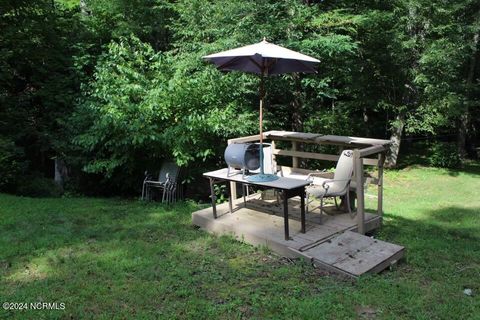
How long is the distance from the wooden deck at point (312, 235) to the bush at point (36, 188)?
13.7 ft

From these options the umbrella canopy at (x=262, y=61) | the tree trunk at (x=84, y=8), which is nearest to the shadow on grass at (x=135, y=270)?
the umbrella canopy at (x=262, y=61)

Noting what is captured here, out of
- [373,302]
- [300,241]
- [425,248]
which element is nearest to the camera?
[373,302]

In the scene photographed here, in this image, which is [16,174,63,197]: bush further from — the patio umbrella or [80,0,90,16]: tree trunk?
[80,0,90,16]: tree trunk

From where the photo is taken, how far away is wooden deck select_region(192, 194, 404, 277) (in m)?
3.99

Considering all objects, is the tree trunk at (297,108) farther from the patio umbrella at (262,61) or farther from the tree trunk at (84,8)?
the tree trunk at (84,8)

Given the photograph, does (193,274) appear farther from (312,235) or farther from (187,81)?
(187,81)

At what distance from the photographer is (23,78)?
380 inches

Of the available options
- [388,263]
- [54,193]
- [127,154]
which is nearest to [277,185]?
[388,263]

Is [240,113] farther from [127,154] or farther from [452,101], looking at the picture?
[452,101]

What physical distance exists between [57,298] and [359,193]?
3069 mm

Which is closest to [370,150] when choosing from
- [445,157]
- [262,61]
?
[262,61]

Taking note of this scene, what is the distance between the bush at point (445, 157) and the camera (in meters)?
11.5

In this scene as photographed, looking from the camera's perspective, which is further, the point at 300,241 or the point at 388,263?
the point at 300,241

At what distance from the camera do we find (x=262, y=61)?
4977mm
